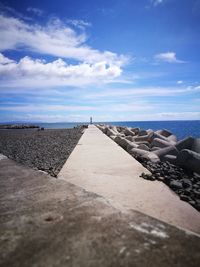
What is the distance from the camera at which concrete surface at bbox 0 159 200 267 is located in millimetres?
892

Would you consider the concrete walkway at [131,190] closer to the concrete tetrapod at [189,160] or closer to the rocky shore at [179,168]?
the rocky shore at [179,168]

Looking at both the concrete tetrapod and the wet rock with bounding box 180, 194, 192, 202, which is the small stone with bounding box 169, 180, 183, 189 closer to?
the wet rock with bounding box 180, 194, 192, 202

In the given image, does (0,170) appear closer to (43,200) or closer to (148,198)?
(43,200)

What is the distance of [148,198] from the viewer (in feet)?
8.88

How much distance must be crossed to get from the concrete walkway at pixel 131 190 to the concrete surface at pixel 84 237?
192mm

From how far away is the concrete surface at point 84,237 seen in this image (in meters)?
0.89

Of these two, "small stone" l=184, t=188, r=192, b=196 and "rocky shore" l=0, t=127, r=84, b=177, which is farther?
"rocky shore" l=0, t=127, r=84, b=177

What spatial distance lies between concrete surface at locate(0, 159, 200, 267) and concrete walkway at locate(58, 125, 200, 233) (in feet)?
0.63

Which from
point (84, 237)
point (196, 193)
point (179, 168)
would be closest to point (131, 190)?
point (196, 193)

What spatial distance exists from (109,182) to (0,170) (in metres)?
1.57

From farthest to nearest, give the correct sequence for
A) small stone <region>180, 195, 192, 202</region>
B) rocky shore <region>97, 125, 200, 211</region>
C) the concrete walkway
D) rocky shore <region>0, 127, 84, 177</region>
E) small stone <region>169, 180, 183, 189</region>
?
1. rocky shore <region>0, 127, 84, 177</region>
2. small stone <region>169, 180, 183, 189</region>
3. rocky shore <region>97, 125, 200, 211</region>
4. small stone <region>180, 195, 192, 202</region>
5. the concrete walkway

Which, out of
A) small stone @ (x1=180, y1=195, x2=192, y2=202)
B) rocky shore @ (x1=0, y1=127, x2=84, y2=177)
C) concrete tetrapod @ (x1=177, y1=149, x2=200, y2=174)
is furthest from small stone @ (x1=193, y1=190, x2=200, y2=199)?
rocky shore @ (x1=0, y1=127, x2=84, y2=177)

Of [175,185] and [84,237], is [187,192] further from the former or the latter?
[84,237]

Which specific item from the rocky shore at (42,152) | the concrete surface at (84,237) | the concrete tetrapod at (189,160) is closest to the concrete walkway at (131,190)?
the concrete surface at (84,237)
